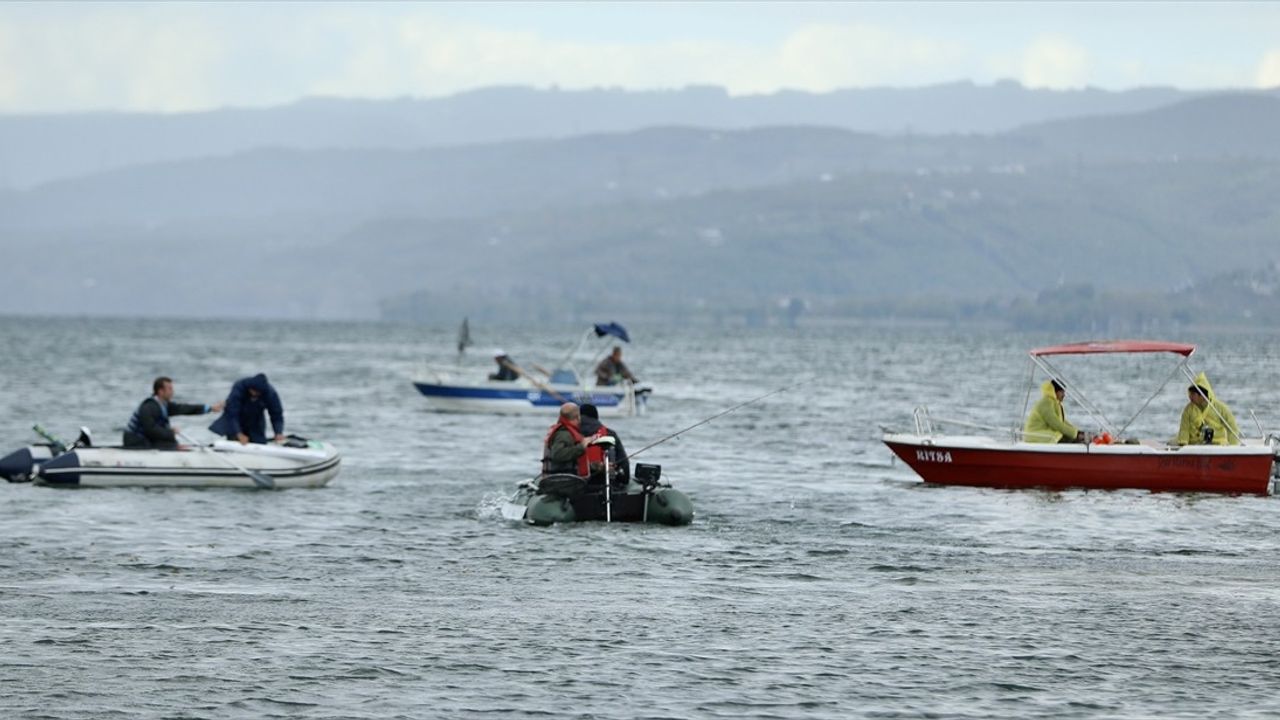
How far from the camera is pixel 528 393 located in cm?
6303

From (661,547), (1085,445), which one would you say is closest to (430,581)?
(661,547)

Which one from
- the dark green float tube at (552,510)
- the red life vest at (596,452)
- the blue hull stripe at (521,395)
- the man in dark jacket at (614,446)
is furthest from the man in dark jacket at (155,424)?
the blue hull stripe at (521,395)

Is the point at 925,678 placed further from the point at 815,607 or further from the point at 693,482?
the point at 693,482

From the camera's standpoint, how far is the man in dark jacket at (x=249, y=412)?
114ft

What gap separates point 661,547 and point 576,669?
348 inches

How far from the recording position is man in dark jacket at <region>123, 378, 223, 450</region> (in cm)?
3403

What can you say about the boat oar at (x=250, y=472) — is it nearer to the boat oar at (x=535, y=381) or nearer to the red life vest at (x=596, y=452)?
the red life vest at (x=596, y=452)

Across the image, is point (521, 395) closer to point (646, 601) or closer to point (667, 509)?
point (667, 509)

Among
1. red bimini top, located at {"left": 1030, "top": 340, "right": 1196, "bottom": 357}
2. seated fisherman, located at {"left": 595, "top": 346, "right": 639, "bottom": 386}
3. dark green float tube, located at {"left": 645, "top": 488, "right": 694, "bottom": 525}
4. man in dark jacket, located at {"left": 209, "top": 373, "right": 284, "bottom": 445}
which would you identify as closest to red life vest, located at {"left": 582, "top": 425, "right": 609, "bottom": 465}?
dark green float tube, located at {"left": 645, "top": 488, "right": 694, "bottom": 525}

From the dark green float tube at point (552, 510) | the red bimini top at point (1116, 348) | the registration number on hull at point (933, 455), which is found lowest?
the dark green float tube at point (552, 510)

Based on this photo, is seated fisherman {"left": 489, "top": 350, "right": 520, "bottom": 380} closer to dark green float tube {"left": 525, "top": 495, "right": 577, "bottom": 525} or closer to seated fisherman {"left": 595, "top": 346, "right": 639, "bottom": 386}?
seated fisherman {"left": 595, "top": 346, "right": 639, "bottom": 386}

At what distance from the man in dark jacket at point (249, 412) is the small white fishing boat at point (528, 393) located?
23719 millimetres

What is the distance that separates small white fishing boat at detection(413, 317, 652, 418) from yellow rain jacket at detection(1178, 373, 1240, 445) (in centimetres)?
2594

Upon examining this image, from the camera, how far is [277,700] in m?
17.4
